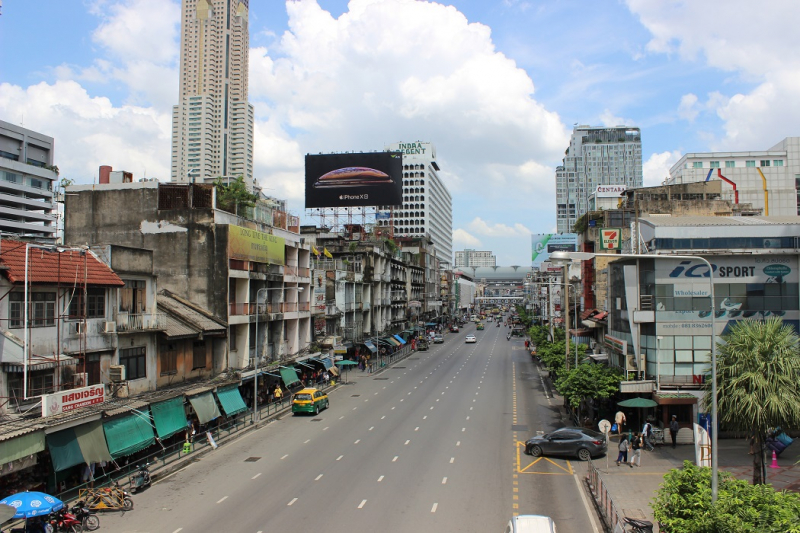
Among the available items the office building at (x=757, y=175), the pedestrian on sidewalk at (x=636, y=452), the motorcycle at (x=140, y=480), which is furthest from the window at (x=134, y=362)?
the office building at (x=757, y=175)

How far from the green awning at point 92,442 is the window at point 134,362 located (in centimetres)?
543

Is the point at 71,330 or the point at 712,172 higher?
the point at 712,172

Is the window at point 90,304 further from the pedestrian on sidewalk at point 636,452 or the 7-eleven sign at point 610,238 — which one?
the 7-eleven sign at point 610,238

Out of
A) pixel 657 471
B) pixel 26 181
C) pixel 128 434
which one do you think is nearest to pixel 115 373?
pixel 128 434

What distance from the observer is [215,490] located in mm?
22078

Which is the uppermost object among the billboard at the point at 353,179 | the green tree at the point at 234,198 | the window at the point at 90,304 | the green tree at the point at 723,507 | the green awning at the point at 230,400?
the billboard at the point at 353,179

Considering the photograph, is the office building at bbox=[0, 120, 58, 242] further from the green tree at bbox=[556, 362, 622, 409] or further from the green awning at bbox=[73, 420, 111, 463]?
the green tree at bbox=[556, 362, 622, 409]

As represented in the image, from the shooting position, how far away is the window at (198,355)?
34250mm

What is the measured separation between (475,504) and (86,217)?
3084 centimetres

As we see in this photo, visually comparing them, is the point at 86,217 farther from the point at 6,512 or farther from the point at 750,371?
the point at 750,371

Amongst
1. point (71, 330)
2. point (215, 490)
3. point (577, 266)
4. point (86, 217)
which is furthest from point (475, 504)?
point (577, 266)

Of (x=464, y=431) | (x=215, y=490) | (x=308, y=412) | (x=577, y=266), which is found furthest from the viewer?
(x=577, y=266)

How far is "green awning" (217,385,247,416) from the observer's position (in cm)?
3322

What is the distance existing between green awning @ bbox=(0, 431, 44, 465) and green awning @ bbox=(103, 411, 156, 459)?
3.41 m
